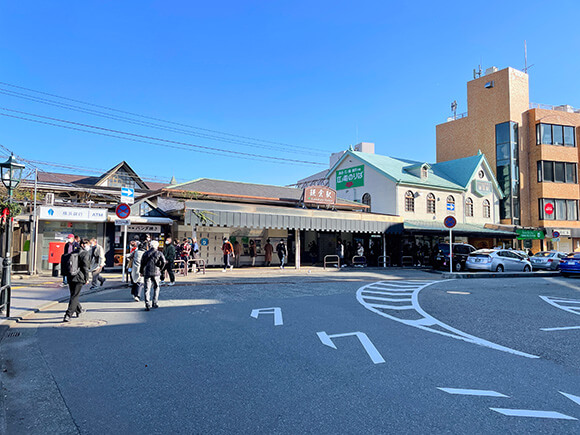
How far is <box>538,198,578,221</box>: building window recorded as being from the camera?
36.9m

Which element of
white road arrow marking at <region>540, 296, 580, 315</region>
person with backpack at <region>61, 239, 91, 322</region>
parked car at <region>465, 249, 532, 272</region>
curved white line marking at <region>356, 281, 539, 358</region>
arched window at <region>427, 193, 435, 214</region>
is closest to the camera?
curved white line marking at <region>356, 281, 539, 358</region>

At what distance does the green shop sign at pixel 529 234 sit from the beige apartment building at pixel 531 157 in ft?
3.58

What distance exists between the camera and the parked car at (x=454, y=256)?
2366cm

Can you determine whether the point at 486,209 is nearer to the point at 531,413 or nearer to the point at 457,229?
the point at 457,229

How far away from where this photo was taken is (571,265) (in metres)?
19.9

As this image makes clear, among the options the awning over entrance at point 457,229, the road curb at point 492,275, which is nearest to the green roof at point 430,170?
the awning over entrance at point 457,229

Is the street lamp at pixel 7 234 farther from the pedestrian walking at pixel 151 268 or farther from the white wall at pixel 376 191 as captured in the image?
the white wall at pixel 376 191

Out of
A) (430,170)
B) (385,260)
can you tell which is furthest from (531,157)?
(385,260)

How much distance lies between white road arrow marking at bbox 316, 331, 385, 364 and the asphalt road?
0.11ft

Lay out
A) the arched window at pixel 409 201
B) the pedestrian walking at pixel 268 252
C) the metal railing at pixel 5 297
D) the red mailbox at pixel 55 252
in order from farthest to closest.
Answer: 1. the arched window at pixel 409 201
2. the pedestrian walking at pixel 268 252
3. the red mailbox at pixel 55 252
4. the metal railing at pixel 5 297

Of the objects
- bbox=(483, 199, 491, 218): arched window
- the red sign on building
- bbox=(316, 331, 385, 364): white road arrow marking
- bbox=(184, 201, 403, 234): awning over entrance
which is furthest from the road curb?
bbox=(483, 199, 491, 218): arched window

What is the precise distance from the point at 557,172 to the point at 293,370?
41724 millimetres

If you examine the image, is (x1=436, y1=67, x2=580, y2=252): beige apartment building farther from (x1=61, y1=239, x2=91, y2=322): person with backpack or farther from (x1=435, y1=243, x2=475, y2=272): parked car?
(x1=61, y1=239, x2=91, y2=322): person with backpack

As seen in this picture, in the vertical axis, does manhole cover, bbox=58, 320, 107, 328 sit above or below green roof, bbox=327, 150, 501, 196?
below
